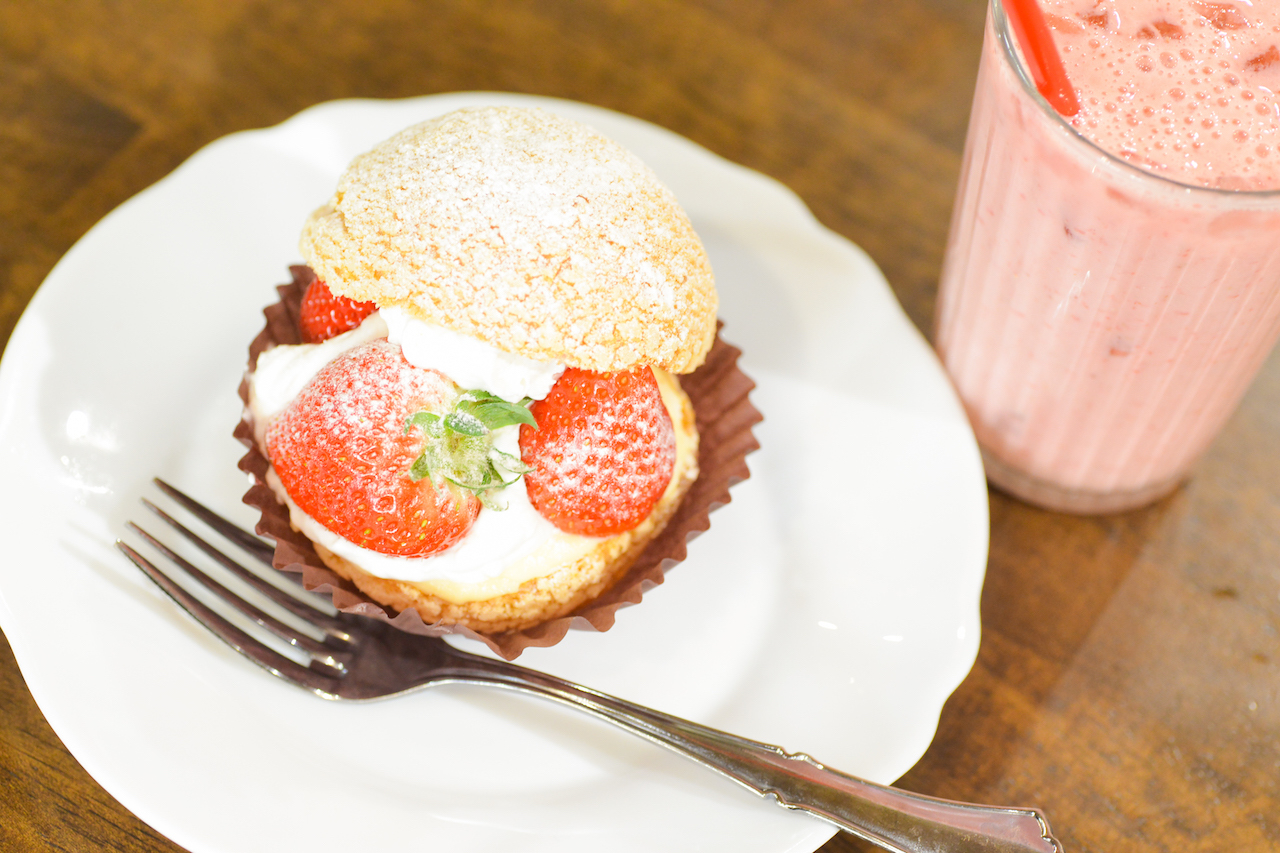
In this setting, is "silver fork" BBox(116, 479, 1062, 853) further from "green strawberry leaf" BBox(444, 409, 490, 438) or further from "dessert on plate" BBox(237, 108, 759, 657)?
"green strawberry leaf" BBox(444, 409, 490, 438)

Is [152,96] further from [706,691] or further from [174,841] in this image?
[706,691]

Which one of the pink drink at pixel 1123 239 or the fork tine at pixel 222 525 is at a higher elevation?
the pink drink at pixel 1123 239

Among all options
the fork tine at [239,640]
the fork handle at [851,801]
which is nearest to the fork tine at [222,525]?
the fork tine at [239,640]

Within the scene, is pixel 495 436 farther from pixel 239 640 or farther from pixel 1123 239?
pixel 1123 239

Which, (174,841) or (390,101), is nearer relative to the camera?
(174,841)

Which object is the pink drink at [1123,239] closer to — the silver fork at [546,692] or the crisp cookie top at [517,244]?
the crisp cookie top at [517,244]

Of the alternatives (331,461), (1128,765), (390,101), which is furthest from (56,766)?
(1128,765)

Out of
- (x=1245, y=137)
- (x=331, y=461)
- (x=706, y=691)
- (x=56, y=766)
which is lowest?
(x=56, y=766)
